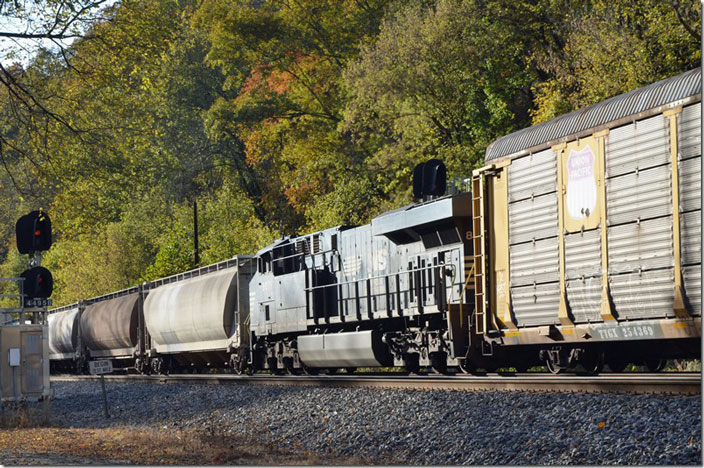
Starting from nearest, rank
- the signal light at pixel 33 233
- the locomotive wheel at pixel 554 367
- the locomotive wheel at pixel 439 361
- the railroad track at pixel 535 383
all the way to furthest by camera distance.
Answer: the railroad track at pixel 535 383 < the locomotive wheel at pixel 554 367 < the locomotive wheel at pixel 439 361 < the signal light at pixel 33 233

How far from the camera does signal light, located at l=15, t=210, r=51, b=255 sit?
59.9ft

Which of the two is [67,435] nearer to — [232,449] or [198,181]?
[232,449]

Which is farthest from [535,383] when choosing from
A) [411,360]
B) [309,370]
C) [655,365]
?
[309,370]

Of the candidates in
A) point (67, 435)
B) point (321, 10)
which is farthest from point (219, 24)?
point (67, 435)

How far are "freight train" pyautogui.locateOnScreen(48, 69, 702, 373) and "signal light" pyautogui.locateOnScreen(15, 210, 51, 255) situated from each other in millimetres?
6281

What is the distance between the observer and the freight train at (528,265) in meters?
11.5

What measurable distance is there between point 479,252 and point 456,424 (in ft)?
15.3

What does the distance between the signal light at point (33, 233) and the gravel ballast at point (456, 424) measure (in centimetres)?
362

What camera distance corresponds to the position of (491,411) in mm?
12055

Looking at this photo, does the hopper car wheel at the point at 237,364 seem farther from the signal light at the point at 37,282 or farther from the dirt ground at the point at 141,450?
the dirt ground at the point at 141,450

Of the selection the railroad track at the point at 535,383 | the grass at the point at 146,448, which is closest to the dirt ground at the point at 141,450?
the grass at the point at 146,448

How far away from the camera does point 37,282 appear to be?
65.1 ft

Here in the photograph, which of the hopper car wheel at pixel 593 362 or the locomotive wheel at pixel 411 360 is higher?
the hopper car wheel at pixel 593 362

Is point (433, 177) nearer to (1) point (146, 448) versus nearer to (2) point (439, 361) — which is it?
(2) point (439, 361)
